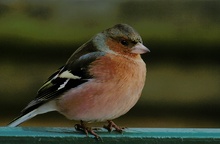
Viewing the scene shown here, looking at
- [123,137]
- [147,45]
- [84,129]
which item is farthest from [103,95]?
[147,45]

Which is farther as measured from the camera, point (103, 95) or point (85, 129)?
point (103, 95)

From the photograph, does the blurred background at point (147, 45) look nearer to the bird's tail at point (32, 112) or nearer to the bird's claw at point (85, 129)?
the bird's tail at point (32, 112)

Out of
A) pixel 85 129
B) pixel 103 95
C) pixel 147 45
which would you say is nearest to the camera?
pixel 85 129

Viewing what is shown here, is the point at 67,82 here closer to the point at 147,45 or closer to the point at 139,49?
the point at 139,49

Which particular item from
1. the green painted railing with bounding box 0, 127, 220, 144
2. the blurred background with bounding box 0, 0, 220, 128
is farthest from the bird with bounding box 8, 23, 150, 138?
the blurred background with bounding box 0, 0, 220, 128

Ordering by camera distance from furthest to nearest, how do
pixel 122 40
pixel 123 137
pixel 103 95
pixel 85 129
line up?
1. pixel 122 40
2. pixel 103 95
3. pixel 85 129
4. pixel 123 137

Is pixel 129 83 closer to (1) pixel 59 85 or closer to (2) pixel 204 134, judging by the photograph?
(1) pixel 59 85
